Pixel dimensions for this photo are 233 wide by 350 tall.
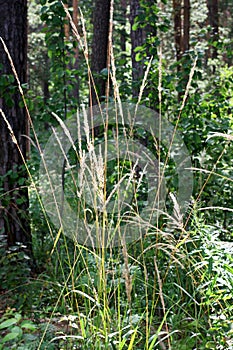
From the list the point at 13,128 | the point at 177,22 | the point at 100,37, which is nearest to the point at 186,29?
the point at 177,22

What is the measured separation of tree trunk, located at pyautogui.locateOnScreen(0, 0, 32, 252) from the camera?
3834 mm

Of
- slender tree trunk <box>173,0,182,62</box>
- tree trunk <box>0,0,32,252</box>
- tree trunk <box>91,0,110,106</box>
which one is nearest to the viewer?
tree trunk <box>0,0,32,252</box>

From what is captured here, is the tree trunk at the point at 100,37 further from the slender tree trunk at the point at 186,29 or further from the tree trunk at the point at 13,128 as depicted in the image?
the slender tree trunk at the point at 186,29

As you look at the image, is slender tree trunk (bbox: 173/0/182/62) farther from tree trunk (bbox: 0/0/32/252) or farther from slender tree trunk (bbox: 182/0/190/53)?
tree trunk (bbox: 0/0/32/252)

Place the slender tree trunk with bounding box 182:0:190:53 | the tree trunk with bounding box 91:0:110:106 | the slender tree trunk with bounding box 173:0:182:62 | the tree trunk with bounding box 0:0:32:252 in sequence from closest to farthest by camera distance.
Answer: the tree trunk with bounding box 0:0:32:252 → the tree trunk with bounding box 91:0:110:106 → the slender tree trunk with bounding box 173:0:182:62 → the slender tree trunk with bounding box 182:0:190:53

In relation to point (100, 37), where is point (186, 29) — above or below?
above

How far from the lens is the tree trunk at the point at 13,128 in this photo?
A: 383 cm

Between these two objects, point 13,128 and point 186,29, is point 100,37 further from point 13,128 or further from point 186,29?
point 186,29

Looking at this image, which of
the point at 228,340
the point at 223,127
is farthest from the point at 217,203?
the point at 228,340

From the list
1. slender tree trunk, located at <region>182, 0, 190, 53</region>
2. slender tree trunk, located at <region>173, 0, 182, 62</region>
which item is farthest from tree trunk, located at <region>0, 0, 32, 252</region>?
slender tree trunk, located at <region>182, 0, 190, 53</region>

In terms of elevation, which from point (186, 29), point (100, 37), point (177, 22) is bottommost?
point (100, 37)

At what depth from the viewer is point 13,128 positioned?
3902 millimetres

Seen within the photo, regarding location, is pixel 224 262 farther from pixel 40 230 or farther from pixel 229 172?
pixel 40 230

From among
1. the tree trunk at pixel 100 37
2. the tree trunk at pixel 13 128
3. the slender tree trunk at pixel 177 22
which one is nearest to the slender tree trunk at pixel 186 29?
the slender tree trunk at pixel 177 22
